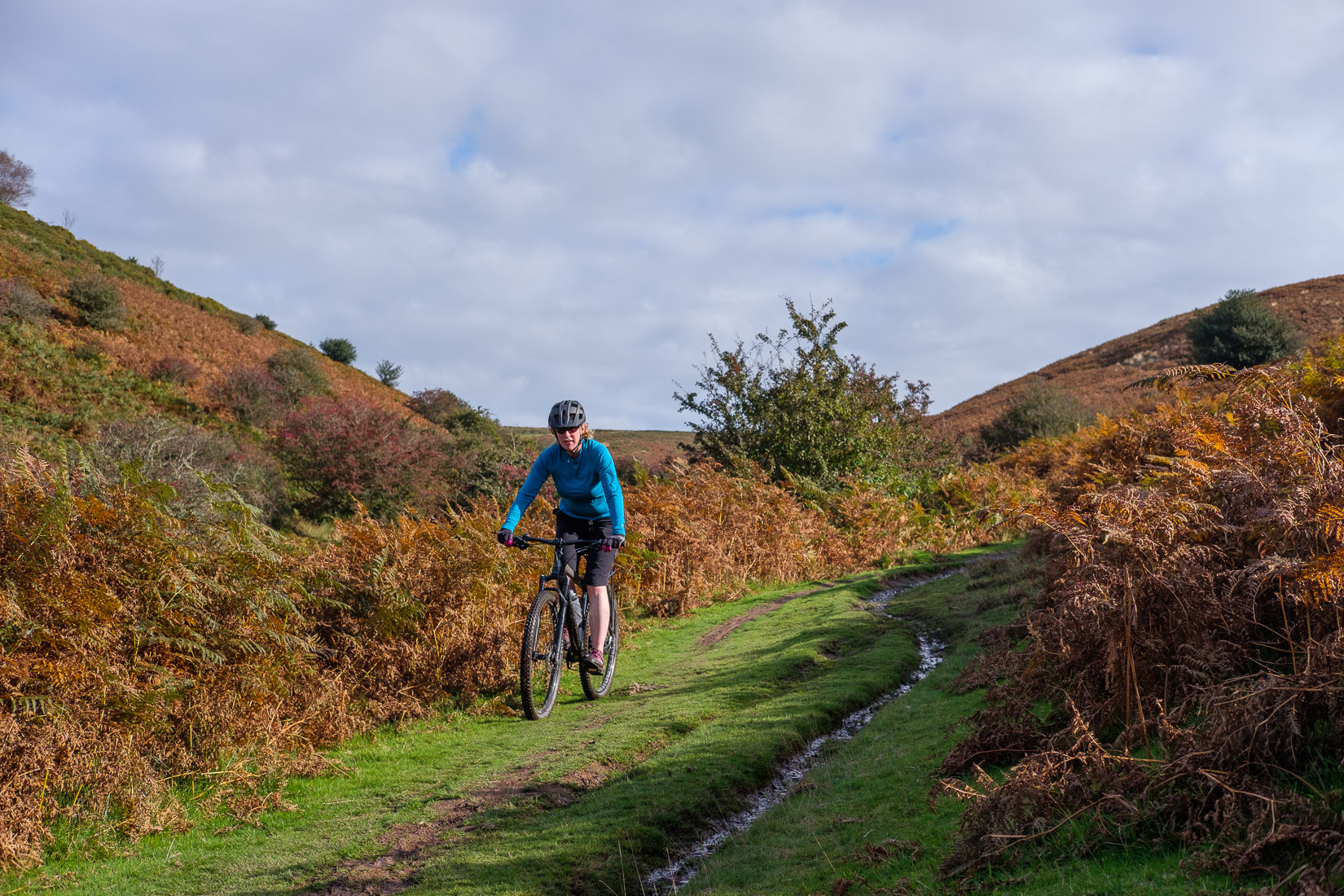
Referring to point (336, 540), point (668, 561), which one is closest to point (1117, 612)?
point (336, 540)

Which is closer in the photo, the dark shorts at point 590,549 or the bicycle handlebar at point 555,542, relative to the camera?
the bicycle handlebar at point 555,542

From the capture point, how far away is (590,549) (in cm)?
800

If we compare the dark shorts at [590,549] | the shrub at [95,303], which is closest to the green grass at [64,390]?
the shrub at [95,303]

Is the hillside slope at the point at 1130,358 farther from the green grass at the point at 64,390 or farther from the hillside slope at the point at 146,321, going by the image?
the green grass at the point at 64,390

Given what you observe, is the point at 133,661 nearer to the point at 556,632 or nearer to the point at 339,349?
the point at 556,632

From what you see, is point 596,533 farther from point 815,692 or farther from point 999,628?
point 999,628

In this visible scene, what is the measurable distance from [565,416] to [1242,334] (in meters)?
51.3

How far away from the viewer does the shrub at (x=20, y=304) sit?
3266 centimetres

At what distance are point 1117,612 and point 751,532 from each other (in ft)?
39.4

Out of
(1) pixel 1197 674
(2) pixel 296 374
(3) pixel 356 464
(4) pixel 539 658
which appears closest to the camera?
(1) pixel 1197 674

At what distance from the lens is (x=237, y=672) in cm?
638

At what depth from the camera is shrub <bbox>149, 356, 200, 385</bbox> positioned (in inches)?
1409

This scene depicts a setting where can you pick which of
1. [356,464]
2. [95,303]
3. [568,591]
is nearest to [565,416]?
[568,591]

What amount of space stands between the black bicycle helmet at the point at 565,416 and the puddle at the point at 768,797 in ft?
11.7
